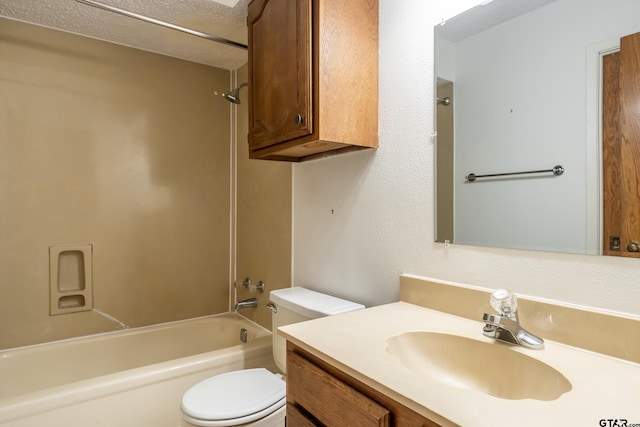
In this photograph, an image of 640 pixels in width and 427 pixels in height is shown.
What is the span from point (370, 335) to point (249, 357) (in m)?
1.17

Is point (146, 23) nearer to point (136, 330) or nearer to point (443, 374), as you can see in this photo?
point (136, 330)

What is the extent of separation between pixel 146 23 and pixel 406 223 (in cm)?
191

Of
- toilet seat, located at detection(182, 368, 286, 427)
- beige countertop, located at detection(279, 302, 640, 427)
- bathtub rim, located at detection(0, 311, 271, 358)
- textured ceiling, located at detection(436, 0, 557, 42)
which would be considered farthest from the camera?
bathtub rim, located at detection(0, 311, 271, 358)

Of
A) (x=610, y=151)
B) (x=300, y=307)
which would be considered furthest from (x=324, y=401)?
(x=610, y=151)

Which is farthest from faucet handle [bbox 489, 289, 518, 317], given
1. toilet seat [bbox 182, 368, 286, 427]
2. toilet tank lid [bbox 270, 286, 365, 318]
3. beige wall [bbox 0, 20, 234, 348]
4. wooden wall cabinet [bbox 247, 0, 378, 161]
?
beige wall [bbox 0, 20, 234, 348]

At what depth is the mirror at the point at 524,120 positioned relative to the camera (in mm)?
876

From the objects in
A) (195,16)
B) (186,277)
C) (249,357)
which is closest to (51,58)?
(195,16)

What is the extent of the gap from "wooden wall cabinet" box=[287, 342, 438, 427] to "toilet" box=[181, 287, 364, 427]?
404 mm

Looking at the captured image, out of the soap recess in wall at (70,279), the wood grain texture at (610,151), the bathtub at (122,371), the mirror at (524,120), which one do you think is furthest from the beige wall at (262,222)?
the wood grain texture at (610,151)

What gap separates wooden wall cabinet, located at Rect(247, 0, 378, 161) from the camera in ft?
4.16

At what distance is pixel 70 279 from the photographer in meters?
2.17

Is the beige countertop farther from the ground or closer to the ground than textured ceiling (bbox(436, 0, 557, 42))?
closer to the ground

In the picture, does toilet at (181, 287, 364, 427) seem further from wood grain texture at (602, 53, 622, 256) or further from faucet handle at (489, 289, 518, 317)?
wood grain texture at (602, 53, 622, 256)

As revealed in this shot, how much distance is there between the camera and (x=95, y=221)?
7.30 ft
